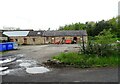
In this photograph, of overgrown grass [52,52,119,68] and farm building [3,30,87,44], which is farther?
farm building [3,30,87,44]

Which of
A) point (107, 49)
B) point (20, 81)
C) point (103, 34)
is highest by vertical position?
point (103, 34)

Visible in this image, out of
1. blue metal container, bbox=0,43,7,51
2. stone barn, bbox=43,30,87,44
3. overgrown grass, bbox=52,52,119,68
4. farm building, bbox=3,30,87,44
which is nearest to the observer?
overgrown grass, bbox=52,52,119,68

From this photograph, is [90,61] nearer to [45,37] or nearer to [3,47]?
[3,47]

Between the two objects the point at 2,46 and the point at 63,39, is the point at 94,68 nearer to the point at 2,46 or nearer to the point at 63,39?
the point at 2,46

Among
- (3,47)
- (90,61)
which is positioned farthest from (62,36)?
(90,61)

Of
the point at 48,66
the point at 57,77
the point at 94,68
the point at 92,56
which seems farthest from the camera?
the point at 92,56

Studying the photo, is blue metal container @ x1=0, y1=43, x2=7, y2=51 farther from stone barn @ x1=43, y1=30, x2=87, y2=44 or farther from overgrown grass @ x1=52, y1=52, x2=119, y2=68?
stone barn @ x1=43, y1=30, x2=87, y2=44

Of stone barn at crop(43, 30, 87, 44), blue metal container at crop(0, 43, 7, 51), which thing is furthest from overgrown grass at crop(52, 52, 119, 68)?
stone barn at crop(43, 30, 87, 44)

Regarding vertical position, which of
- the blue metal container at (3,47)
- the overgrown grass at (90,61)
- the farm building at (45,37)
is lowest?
the overgrown grass at (90,61)

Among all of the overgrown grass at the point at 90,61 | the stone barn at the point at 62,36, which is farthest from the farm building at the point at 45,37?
the overgrown grass at the point at 90,61

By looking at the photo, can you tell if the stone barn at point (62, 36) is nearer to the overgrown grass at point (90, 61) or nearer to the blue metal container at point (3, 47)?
the blue metal container at point (3, 47)

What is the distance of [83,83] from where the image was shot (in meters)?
9.96

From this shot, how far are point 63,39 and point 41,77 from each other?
42836mm

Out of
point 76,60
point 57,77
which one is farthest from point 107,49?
point 57,77
